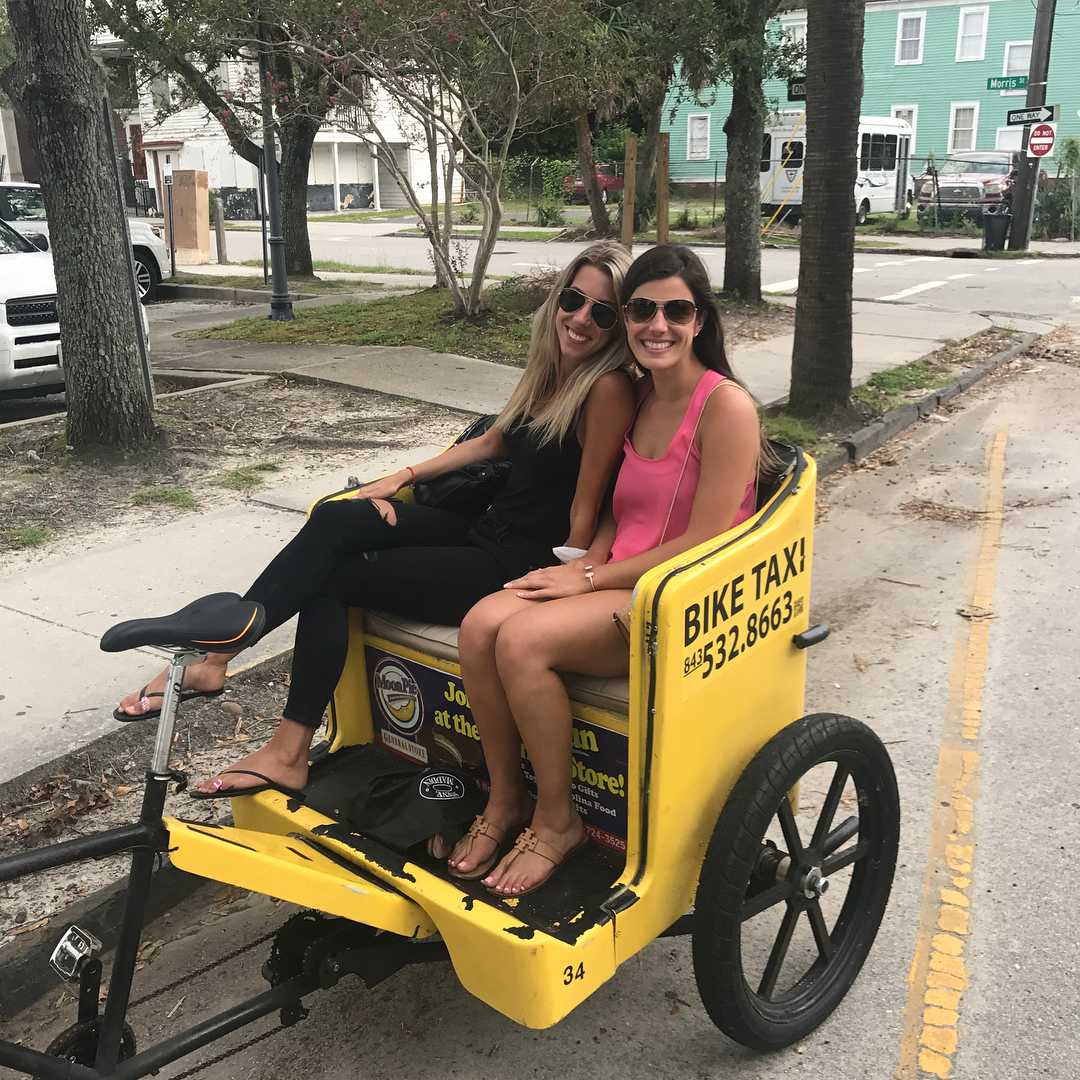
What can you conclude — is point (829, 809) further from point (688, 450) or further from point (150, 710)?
point (150, 710)

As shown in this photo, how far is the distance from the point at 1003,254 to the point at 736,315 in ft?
42.2

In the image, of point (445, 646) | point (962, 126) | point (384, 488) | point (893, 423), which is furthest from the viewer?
point (962, 126)

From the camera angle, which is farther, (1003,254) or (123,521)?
(1003,254)

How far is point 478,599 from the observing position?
2943mm

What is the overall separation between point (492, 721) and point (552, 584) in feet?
1.24

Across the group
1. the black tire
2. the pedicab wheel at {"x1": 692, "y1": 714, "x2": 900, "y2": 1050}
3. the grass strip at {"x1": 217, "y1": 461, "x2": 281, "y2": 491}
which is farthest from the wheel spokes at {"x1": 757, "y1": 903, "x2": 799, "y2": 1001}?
the black tire

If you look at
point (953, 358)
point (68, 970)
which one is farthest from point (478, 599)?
point (953, 358)

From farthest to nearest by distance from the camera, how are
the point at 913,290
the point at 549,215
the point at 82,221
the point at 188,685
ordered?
the point at 549,215
the point at 913,290
the point at 82,221
the point at 188,685

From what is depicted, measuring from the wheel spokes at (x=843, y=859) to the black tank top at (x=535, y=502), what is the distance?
42.5 inches

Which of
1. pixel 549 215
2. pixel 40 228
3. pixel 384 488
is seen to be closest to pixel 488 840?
pixel 384 488

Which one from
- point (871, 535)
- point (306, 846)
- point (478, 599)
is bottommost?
point (871, 535)

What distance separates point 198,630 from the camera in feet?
6.68

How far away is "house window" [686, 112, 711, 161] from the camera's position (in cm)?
4097

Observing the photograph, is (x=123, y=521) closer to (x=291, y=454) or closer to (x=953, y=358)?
(x=291, y=454)
